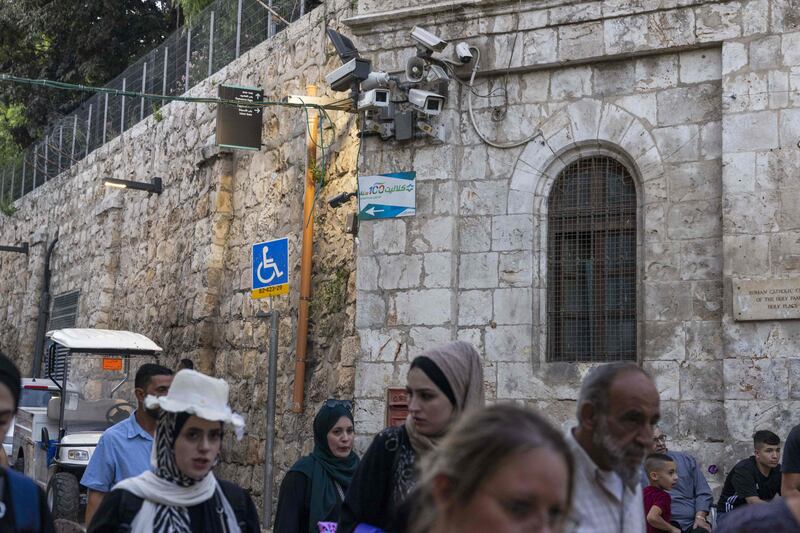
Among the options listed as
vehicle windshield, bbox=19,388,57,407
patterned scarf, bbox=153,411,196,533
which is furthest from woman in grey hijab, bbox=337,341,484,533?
vehicle windshield, bbox=19,388,57,407

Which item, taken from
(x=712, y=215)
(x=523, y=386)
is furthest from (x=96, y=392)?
(x=712, y=215)

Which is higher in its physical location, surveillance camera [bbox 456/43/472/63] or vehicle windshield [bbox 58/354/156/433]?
surveillance camera [bbox 456/43/472/63]

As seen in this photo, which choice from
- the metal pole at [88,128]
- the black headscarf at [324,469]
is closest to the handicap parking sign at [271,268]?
the black headscarf at [324,469]

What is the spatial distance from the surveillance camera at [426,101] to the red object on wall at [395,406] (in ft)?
8.63

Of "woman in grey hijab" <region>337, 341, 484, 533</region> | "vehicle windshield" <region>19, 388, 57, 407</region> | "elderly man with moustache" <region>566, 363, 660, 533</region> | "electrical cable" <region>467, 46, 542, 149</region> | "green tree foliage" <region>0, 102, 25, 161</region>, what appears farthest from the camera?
"green tree foliage" <region>0, 102, 25, 161</region>

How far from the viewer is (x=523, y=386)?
34.9 ft

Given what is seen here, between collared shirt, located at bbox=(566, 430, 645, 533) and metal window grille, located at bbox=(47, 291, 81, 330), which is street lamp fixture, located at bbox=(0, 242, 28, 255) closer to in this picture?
metal window grille, located at bbox=(47, 291, 81, 330)

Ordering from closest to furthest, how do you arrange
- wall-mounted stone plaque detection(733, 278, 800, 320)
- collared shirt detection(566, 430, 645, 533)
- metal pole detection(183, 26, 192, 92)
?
collared shirt detection(566, 430, 645, 533) < wall-mounted stone plaque detection(733, 278, 800, 320) < metal pole detection(183, 26, 192, 92)

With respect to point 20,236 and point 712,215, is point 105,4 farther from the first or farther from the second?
point 712,215

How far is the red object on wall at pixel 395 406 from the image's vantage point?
11.0 meters

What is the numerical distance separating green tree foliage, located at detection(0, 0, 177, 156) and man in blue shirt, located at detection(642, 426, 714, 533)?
22.5 meters

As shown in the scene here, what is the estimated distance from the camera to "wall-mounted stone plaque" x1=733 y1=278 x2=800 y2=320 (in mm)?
9367

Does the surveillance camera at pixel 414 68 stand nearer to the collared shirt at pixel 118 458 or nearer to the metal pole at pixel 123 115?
the collared shirt at pixel 118 458

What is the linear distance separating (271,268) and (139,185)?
697 centimetres
